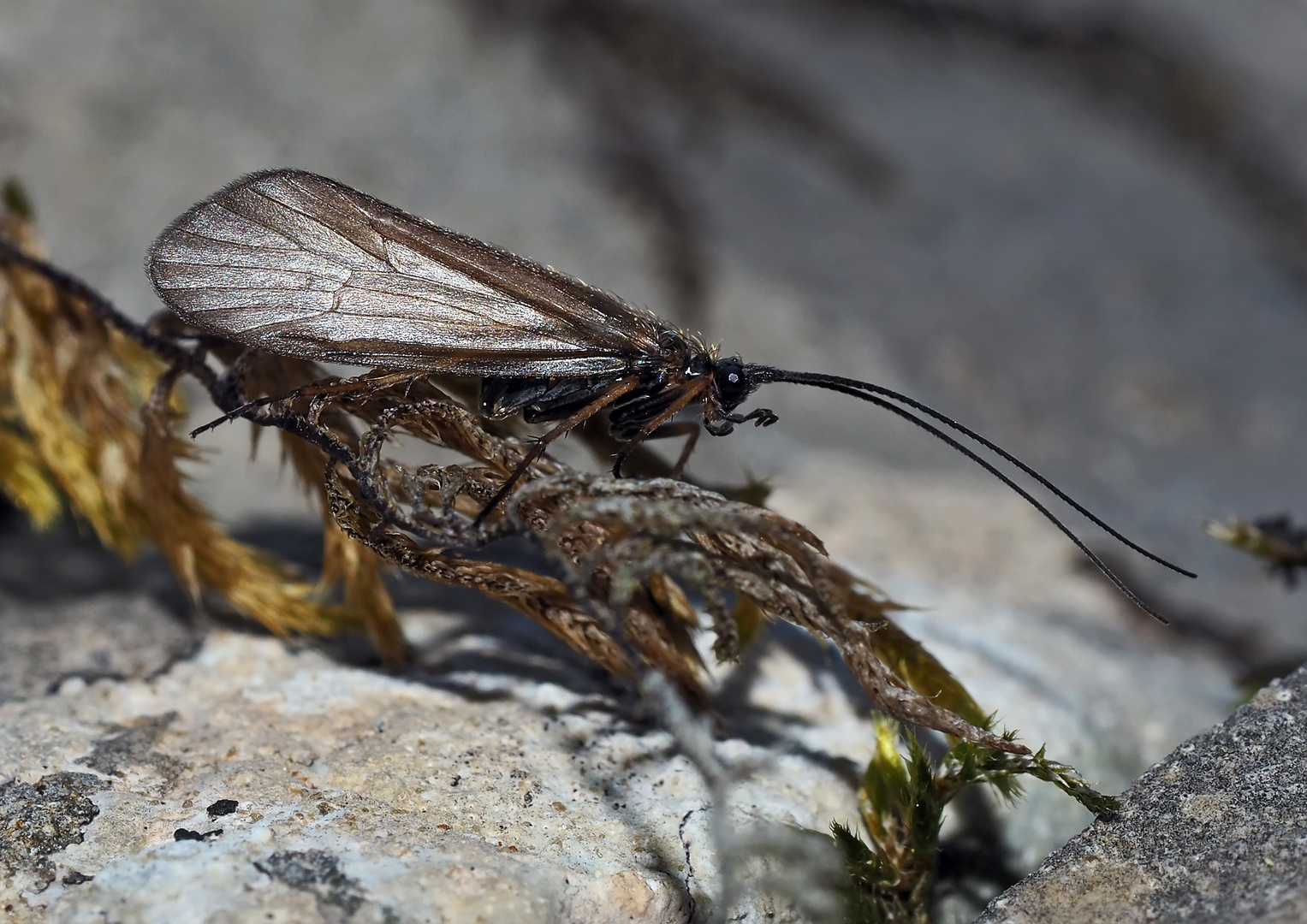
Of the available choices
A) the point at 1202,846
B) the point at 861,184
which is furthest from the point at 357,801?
the point at 861,184

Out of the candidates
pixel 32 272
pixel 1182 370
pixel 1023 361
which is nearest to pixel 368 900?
pixel 32 272

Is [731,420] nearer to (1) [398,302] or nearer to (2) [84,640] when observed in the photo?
(1) [398,302]

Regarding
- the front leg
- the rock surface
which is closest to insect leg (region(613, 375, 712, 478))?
the front leg

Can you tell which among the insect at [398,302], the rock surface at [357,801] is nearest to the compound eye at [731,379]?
the insect at [398,302]

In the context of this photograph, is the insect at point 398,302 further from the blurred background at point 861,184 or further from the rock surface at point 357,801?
the blurred background at point 861,184

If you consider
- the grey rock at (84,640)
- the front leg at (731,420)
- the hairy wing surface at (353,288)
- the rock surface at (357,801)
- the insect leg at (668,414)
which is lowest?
the grey rock at (84,640)

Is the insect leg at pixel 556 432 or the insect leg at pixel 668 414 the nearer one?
the insect leg at pixel 556 432
